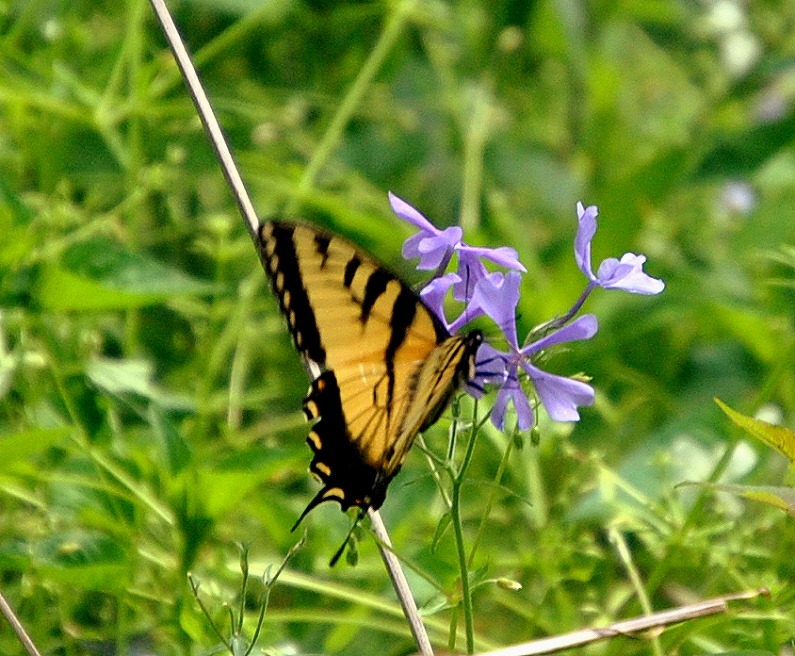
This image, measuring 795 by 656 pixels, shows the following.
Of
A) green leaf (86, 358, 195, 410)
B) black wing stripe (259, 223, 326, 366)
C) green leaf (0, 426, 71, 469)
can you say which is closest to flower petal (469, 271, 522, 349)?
black wing stripe (259, 223, 326, 366)

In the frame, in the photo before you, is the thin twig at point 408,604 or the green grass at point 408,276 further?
the green grass at point 408,276

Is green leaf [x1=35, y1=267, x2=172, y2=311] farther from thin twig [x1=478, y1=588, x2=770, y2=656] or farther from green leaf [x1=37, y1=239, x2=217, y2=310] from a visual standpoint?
thin twig [x1=478, y1=588, x2=770, y2=656]

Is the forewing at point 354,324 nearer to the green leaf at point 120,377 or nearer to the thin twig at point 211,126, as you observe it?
the thin twig at point 211,126

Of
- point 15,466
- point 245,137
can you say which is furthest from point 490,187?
point 15,466

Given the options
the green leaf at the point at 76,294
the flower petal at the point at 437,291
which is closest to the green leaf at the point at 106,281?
the green leaf at the point at 76,294

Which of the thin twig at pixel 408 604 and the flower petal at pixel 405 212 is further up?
the flower petal at pixel 405 212

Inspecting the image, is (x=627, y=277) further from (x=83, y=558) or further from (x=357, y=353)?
(x=83, y=558)
